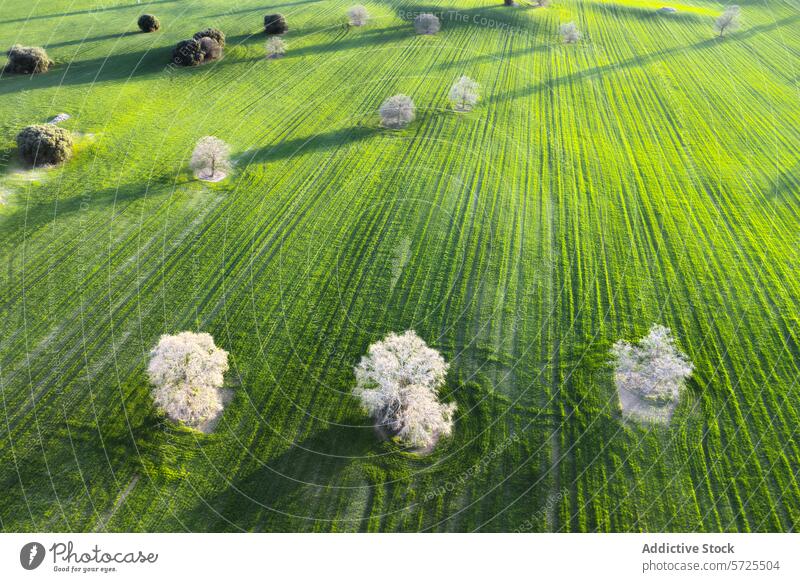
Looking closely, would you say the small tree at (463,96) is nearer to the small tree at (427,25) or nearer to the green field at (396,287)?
the green field at (396,287)

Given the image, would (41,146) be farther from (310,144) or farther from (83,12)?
(83,12)

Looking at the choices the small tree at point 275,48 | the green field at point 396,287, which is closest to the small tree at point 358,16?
the small tree at point 275,48

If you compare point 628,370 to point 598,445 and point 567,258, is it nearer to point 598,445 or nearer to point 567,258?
point 598,445

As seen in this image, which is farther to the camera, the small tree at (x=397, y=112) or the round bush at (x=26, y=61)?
the round bush at (x=26, y=61)

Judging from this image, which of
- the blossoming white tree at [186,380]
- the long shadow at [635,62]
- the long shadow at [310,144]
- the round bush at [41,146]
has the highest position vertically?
the long shadow at [635,62]

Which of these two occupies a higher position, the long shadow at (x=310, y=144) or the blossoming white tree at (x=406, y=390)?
the long shadow at (x=310, y=144)

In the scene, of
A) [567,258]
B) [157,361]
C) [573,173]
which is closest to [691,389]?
[567,258]
